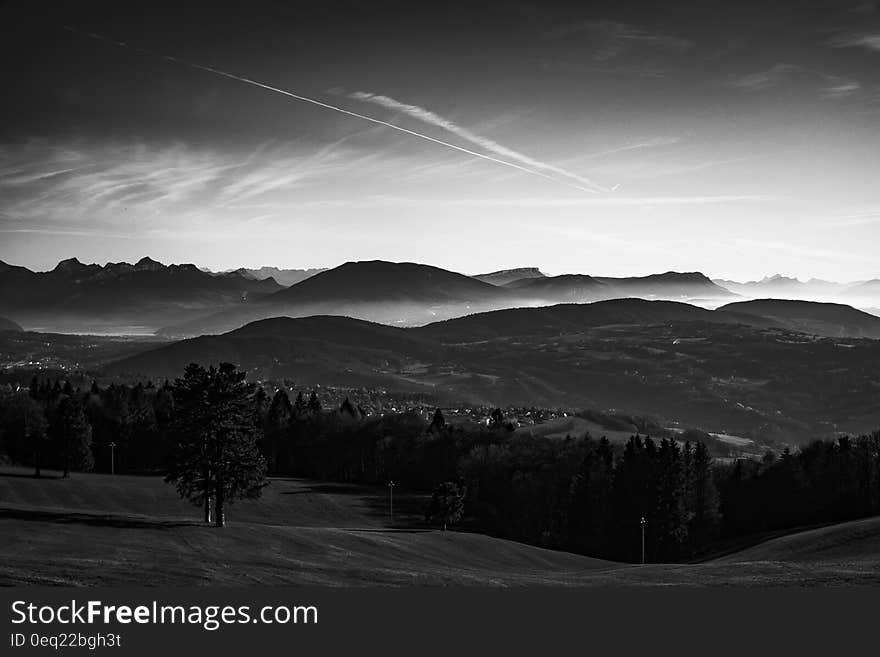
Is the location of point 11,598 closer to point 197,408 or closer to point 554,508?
point 197,408

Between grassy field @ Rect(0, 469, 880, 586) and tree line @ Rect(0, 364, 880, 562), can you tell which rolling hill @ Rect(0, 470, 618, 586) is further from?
tree line @ Rect(0, 364, 880, 562)

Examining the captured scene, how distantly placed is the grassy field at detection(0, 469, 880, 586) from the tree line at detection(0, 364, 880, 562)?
7.50 meters

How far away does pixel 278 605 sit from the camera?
57.1 feet

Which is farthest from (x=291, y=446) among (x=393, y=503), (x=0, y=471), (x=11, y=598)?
→ (x=11, y=598)

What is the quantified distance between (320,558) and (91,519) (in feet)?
56.1

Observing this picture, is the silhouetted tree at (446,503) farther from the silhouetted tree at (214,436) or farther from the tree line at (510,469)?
the silhouetted tree at (214,436)

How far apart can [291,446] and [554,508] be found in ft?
177

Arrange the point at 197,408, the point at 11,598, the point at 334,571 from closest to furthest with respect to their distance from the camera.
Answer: the point at 11,598
the point at 334,571
the point at 197,408

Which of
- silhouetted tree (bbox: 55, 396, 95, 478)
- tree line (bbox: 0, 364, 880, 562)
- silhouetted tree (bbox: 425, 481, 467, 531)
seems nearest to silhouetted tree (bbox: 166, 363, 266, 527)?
tree line (bbox: 0, 364, 880, 562)

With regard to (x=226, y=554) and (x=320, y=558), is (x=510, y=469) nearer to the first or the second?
(x=320, y=558)

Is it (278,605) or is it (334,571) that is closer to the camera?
(278,605)

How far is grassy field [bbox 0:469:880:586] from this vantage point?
30.3 meters

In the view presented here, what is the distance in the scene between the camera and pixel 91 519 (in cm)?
4925

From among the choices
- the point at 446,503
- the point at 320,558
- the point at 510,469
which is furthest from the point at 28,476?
the point at 320,558
